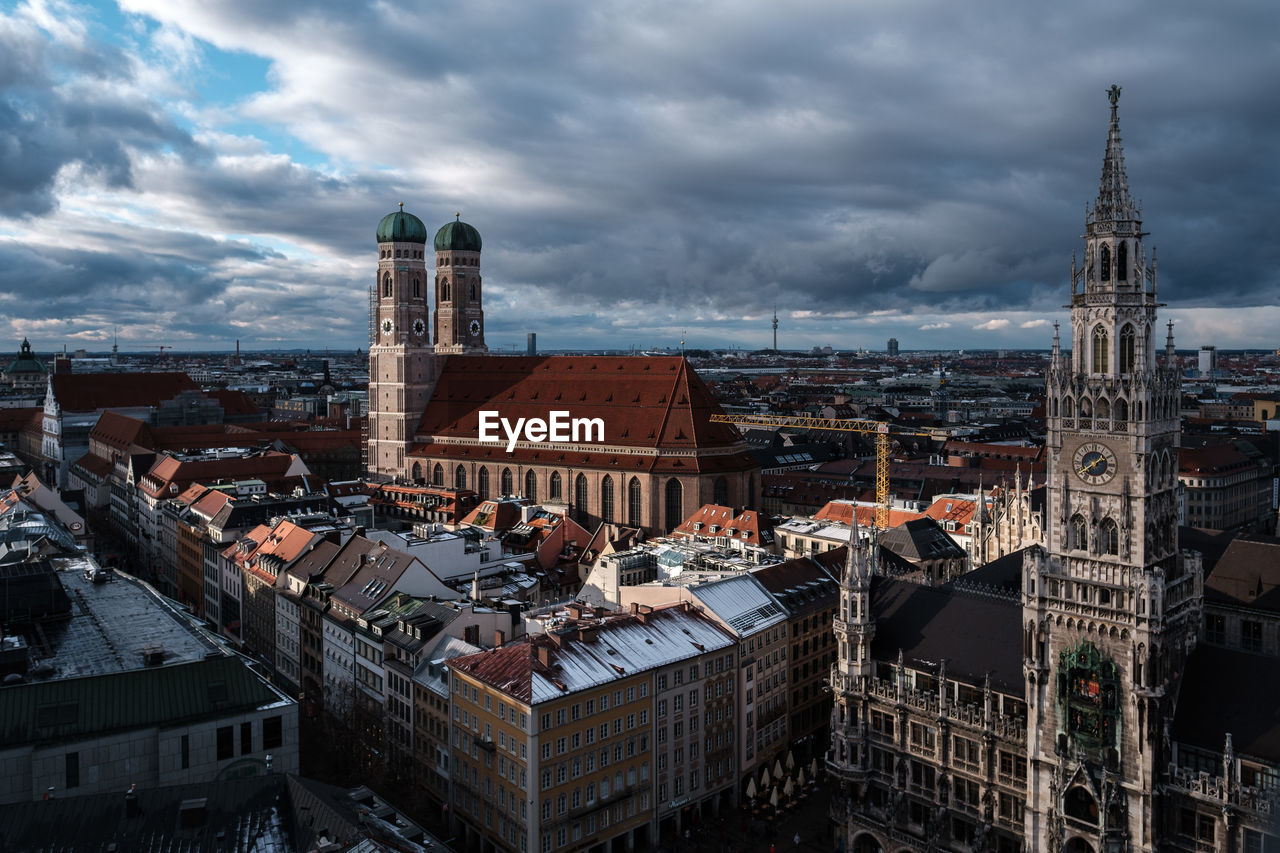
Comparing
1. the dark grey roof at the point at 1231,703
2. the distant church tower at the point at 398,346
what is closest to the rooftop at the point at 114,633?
the dark grey roof at the point at 1231,703

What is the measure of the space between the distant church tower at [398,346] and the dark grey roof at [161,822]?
117m

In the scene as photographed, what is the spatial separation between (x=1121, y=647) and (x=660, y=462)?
8855 centimetres

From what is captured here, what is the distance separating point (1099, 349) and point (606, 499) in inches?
3725

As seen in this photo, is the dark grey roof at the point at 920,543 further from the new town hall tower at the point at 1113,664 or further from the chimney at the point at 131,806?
the chimney at the point at 131,806

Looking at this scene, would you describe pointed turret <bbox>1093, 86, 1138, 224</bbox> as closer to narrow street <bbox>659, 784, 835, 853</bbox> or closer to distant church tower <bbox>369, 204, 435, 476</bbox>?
narrow street <bbox>659, 784, 835, 853</bbox>

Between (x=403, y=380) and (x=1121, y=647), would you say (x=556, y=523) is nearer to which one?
(x=403, y=380)

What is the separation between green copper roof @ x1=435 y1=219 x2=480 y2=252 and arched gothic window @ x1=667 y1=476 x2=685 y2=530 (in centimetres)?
6113

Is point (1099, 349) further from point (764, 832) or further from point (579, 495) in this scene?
point (579, 495)

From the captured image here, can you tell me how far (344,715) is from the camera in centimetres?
7669

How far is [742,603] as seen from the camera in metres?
78.2

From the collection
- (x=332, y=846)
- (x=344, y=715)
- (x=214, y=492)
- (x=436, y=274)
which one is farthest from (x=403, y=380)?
(x=332, y=846)

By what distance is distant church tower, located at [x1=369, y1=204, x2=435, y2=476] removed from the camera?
162m

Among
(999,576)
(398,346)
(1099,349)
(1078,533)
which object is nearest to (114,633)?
(1078,533)

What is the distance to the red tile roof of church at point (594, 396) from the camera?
143250 millimetres
